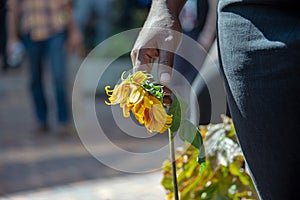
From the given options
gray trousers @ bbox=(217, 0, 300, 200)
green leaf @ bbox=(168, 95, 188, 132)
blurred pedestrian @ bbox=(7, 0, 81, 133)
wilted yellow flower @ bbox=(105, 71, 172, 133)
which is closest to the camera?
gray trousers @ bbox=(217, 0, 300, 200)

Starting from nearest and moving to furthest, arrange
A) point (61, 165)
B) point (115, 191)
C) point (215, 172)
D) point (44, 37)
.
Result: point (215, 172), point (115, 191), point (61, 165), point (44, 37)

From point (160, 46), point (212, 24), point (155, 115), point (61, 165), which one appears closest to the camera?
point (155, 115)

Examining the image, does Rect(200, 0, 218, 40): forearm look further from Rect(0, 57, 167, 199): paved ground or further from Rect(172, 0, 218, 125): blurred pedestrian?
Rect(0, 57, 167, 199): paved ground

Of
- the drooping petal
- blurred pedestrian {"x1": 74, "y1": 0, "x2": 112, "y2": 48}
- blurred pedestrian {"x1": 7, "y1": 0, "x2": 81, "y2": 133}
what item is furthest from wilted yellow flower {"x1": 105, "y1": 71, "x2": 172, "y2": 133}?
blurred pedestrian {"x1": 74, "y1": 0, "x2": 112, "y2": 48}

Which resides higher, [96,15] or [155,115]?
[155,115]

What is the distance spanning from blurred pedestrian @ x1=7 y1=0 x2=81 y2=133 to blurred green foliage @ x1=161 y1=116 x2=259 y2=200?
4118mm

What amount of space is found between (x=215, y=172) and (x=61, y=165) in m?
3.30

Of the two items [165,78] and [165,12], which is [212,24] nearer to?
[165,12]

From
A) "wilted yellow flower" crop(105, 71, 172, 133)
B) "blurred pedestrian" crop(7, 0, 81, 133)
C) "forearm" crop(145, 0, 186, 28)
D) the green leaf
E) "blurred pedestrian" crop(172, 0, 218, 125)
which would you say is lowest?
"blurred pedestrian" crop(7, 0, 81, 133)

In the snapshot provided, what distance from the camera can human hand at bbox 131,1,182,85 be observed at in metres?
2.04

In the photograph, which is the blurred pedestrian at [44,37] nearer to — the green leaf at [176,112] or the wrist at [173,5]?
the wrist at [173,5]

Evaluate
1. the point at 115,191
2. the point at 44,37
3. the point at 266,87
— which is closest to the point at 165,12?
the point at 266,87

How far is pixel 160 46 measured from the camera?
6.79 feet

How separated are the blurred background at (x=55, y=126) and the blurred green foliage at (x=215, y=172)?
1.05m
